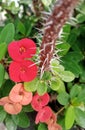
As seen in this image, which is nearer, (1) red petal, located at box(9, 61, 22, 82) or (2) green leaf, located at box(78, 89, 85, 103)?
(1) red petal, located at box(9, 61, 22, 82)

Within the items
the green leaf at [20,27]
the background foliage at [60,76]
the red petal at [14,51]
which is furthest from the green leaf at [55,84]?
the green leaf at [20,27]

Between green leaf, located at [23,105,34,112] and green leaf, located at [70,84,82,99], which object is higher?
green leaf, located at [70,84,82,99]

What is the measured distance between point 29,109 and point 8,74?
0.12 meters

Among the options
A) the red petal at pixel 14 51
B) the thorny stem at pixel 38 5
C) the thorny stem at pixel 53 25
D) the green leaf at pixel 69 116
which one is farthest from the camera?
the thorny stem at pixel 38 5

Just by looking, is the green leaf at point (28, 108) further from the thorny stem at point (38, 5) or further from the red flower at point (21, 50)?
the thorny stem at point (38, 5)

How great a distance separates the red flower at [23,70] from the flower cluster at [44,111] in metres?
0.07

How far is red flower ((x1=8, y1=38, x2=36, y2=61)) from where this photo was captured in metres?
0.69

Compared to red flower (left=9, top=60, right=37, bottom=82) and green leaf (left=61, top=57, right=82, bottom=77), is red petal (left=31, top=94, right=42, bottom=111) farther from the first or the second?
green leaf (left=61, top=57, right=82, bottom=77)

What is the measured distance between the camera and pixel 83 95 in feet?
2.64

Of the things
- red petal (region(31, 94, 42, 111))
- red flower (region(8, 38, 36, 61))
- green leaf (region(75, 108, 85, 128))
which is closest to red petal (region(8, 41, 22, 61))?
red flower (region(8, 38, 36, 61))

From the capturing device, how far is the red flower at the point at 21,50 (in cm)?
69

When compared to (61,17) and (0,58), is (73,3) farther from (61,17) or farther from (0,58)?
(0,58)

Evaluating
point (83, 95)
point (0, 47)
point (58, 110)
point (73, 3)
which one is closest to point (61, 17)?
point (73, 3)

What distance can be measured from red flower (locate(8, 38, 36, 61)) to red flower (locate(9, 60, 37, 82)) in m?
0.01
